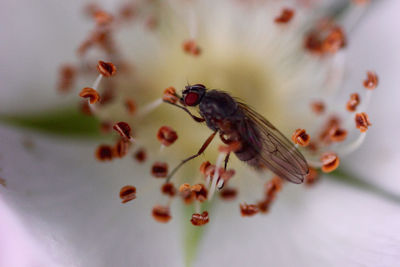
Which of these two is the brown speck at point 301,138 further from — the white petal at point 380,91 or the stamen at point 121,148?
the stamen at point 121,148

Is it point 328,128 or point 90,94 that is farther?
point 328,128

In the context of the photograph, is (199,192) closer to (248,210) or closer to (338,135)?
(248,210)

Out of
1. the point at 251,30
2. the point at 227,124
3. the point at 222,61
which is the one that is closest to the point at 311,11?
the point at 251,30

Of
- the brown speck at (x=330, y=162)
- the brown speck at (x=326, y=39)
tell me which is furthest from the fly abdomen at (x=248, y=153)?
the brown speck at (x=326, y=39)

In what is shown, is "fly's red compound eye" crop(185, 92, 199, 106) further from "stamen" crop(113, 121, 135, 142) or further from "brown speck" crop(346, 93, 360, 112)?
"brown speck" crop(346, 93, 360, 112)

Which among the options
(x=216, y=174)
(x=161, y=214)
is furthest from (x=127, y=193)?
(x=216, y=174)

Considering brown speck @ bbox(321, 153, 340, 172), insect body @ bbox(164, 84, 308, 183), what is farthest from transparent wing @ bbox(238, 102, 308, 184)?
brown speck @ bbox(321, 153, 340, 172)

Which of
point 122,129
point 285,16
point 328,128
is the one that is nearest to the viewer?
point 122,129
